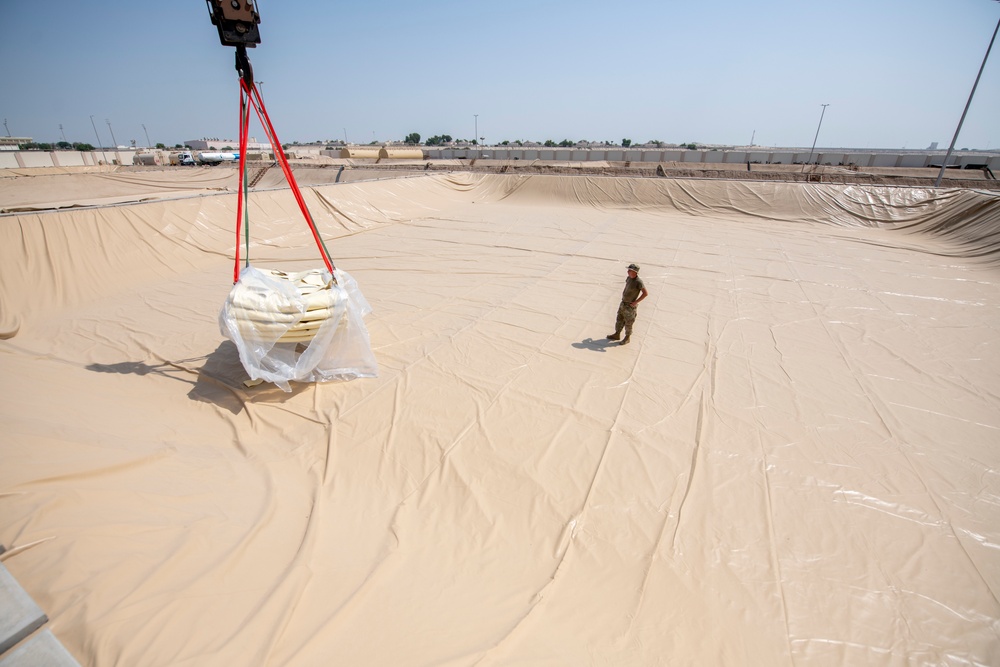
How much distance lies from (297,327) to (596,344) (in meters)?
3.49

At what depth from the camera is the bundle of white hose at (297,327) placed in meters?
3.87

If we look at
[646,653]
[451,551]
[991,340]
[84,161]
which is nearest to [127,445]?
[451,551]

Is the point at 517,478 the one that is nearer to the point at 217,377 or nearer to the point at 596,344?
the point at 596,344

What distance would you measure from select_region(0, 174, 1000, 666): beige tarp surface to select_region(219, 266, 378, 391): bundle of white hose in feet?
1.05

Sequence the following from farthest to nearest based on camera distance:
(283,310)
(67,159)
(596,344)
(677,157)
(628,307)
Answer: (67,159), (677,157), (596,344), (628,307), (283,310)

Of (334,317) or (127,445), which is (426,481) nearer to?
(334,317)

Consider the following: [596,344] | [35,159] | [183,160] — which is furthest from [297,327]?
[35,159]

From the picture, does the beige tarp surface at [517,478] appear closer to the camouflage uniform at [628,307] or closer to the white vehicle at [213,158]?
the camouflage uniform at [628,307]

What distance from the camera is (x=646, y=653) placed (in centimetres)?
215

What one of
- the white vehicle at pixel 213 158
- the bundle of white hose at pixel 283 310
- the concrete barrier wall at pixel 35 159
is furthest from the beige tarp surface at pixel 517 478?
the white vehicle at pixel 213 158

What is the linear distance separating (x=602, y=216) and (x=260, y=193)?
34.3 feet

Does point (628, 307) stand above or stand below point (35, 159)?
below

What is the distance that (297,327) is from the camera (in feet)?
13.3

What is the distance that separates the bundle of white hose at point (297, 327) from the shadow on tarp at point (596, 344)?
254 cm
